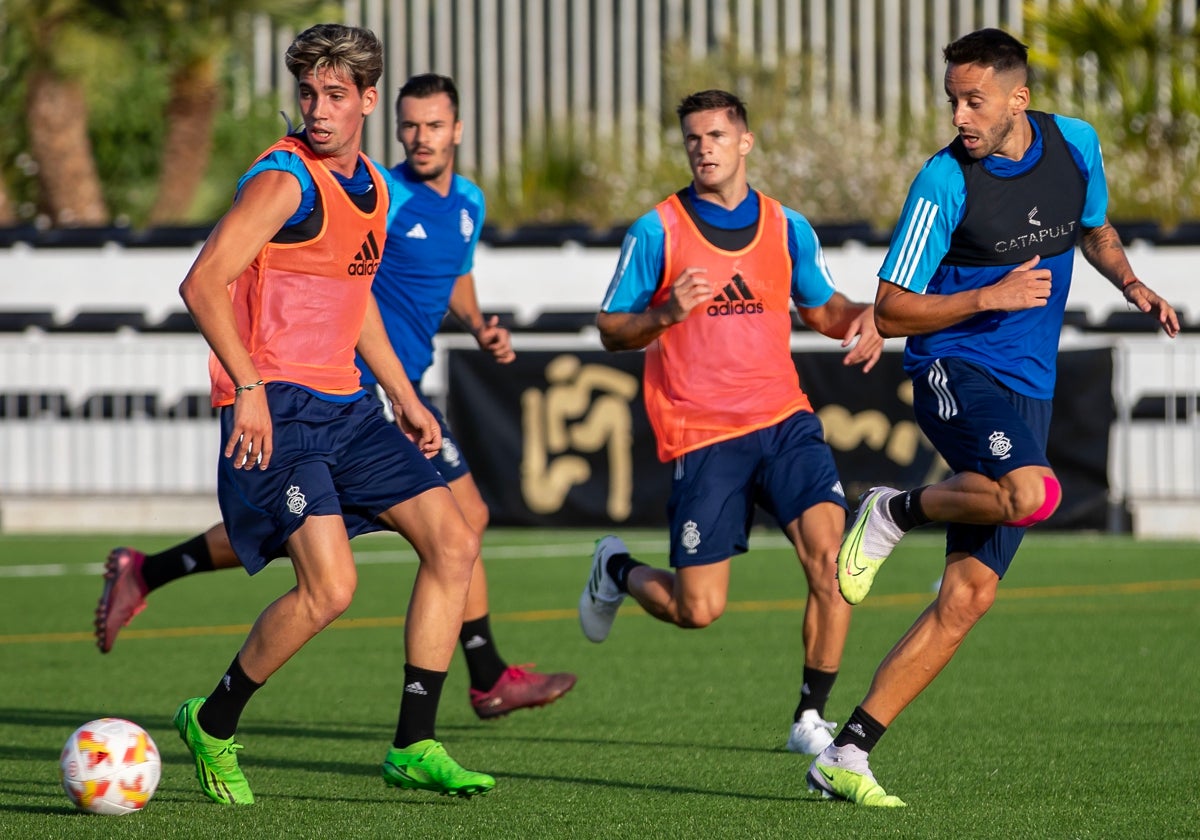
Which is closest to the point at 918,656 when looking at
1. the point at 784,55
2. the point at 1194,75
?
the point at 1194,75

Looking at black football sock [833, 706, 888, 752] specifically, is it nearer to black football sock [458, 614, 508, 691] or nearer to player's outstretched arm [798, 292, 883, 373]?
player's outstretched arm [798, 292, 883, 373]

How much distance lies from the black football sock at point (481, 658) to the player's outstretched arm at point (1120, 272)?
293cm

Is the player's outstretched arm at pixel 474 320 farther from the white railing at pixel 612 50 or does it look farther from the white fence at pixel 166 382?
the white railing at pixel 612 50

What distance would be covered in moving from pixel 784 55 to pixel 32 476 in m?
21.3

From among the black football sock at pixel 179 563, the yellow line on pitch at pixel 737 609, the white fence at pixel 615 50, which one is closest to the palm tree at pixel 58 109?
the white fence at pixel 615 50

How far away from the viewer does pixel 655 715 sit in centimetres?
797

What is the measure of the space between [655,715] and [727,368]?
146 cm

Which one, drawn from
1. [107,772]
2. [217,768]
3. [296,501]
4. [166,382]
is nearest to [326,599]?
[296,501]

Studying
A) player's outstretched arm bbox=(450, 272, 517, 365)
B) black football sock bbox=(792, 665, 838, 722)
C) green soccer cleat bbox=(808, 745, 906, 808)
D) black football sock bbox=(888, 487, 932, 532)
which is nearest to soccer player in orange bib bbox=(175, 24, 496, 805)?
green soccer cleat bbox=(808, 745, 906, 808)

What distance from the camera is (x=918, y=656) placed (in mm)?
6012

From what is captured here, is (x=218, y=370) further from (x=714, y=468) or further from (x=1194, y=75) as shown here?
(x=1194, y=75)

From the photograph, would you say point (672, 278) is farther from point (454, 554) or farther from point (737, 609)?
point (737, 609)

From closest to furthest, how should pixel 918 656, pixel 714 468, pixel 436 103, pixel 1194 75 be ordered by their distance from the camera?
pixel 918 656
pixel 714 468
pixel 436 103
pixel 1194 75

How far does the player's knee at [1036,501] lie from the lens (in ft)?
19.0
